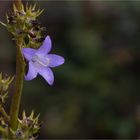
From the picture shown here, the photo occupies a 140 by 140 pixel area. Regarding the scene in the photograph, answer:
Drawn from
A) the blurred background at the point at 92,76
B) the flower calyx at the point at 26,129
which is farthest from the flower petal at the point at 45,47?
the blurred background at the point at 92,76

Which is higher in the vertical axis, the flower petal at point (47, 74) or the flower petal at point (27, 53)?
the flower petal at point (27, 53)

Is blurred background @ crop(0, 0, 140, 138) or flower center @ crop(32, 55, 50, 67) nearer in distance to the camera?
flower center @ crop(32, 55, 50, 67)

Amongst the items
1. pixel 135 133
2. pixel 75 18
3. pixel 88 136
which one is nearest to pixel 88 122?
pixel 88 136

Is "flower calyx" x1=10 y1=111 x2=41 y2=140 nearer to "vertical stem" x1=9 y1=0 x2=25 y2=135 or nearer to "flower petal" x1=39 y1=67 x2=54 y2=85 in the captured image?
"vertical stem" x1=9 y1=0 x2=25 y2=135

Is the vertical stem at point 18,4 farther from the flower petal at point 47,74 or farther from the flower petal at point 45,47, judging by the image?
the flower petal at point 47,74

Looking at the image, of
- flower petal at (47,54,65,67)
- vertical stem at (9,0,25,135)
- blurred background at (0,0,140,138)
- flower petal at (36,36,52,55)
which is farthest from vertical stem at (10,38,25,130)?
blurred background at (0,0,140,138)

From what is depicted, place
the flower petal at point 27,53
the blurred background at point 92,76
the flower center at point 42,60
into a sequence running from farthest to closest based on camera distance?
the blurred background at point 92,76 → the flower center at point 42,60 → the flower petal at point 27,53

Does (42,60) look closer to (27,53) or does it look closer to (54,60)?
(54,60)

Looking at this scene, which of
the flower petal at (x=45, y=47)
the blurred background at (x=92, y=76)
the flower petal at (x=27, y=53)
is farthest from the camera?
the blurred background at (x=92, y=76)

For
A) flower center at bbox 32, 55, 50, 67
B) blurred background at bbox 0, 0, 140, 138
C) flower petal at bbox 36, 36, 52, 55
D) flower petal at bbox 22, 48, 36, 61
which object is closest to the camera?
flower petal at bbox 22, 48, 36, 61
